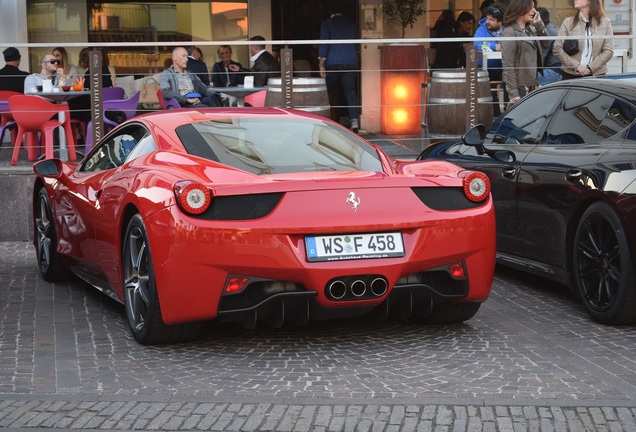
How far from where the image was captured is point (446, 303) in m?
7.18

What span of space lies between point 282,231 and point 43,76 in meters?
9.73

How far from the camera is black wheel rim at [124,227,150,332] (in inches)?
266

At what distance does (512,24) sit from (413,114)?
4682mm

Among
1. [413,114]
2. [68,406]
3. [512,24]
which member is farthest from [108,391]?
[413,114]

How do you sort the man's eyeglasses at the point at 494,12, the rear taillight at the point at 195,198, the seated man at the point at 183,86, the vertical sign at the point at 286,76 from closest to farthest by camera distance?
the rear taillight at the point at 195,198
the vertical sign at the point at 286,76
the seated man at the point at 183,86
the man's eyeglasses at the point at 494,12

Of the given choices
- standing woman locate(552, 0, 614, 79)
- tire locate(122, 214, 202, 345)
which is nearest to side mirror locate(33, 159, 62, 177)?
tire locate(122, 214, 202, 345)

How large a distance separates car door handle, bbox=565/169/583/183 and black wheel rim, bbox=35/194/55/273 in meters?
3.73

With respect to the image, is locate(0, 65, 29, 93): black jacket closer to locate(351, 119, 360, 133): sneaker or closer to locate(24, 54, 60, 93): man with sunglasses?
locate(24, 54, 60, 93): man with sunglasses

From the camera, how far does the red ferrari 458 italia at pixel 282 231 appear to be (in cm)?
632

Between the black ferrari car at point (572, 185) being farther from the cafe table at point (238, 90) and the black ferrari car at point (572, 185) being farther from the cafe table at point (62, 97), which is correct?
the cafe table at point (238, 90)

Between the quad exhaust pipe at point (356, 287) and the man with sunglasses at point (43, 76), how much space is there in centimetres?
933

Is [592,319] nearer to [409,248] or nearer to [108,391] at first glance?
[409,248]

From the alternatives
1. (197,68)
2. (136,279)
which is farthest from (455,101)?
(136,279)

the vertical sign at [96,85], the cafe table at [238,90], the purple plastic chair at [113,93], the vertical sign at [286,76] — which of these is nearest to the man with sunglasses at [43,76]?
the purple plastic chair at [113,93]
